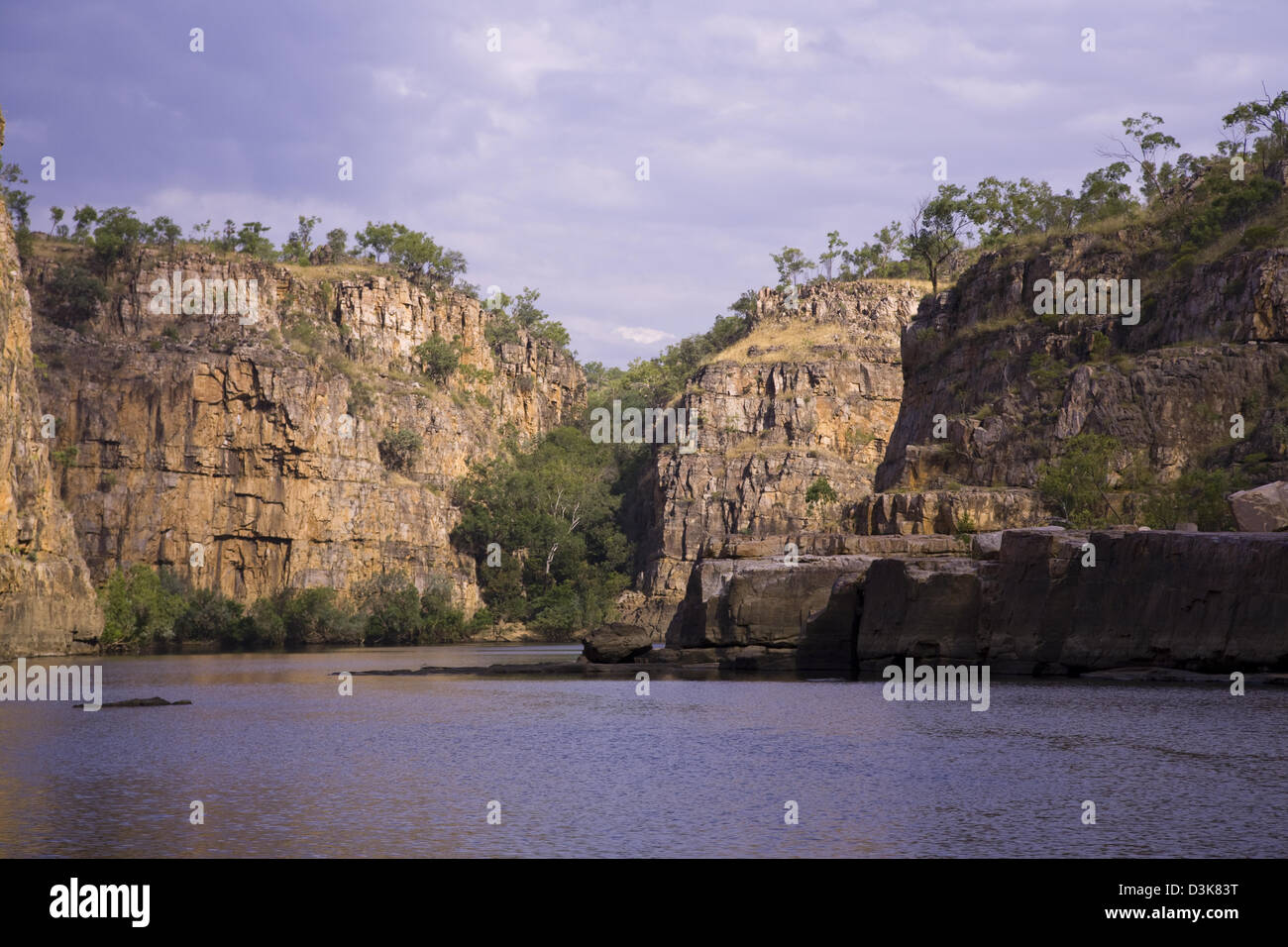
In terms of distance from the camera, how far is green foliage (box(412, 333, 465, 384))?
16250 centimetres

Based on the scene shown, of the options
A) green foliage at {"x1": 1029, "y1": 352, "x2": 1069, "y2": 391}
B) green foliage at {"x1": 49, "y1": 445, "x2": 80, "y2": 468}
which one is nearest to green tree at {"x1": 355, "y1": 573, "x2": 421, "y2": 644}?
green foliage at {"x1": 49, "y1": 445, "x2": 80, "y2": 468}

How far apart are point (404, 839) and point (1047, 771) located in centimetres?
1320

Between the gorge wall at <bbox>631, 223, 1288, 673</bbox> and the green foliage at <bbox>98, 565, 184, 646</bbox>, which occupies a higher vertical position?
the gorge wall at <bbox>631, 223, 1288, 673</bbox>

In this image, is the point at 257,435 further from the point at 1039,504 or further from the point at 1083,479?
the point at 1083,479

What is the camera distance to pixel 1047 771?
2484 centimetres

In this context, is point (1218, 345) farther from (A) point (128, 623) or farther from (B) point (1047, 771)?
(A) point (128, 623)

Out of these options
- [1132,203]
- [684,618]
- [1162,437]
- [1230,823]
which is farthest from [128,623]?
[1230,823]

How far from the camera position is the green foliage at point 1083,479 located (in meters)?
67.9

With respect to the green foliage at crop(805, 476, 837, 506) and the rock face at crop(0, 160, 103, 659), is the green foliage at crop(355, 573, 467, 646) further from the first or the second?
the green foliage at crop(805, 476, 837, 506)

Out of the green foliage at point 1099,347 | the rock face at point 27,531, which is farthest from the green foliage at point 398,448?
the green foliage at point 1099,347

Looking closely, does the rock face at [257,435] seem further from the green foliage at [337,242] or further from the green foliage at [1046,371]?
the green foliage at [1046,371]

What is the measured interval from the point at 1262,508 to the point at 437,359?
412 ft

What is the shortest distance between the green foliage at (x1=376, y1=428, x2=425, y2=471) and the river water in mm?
103931

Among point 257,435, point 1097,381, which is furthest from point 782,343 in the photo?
point 1097,381
